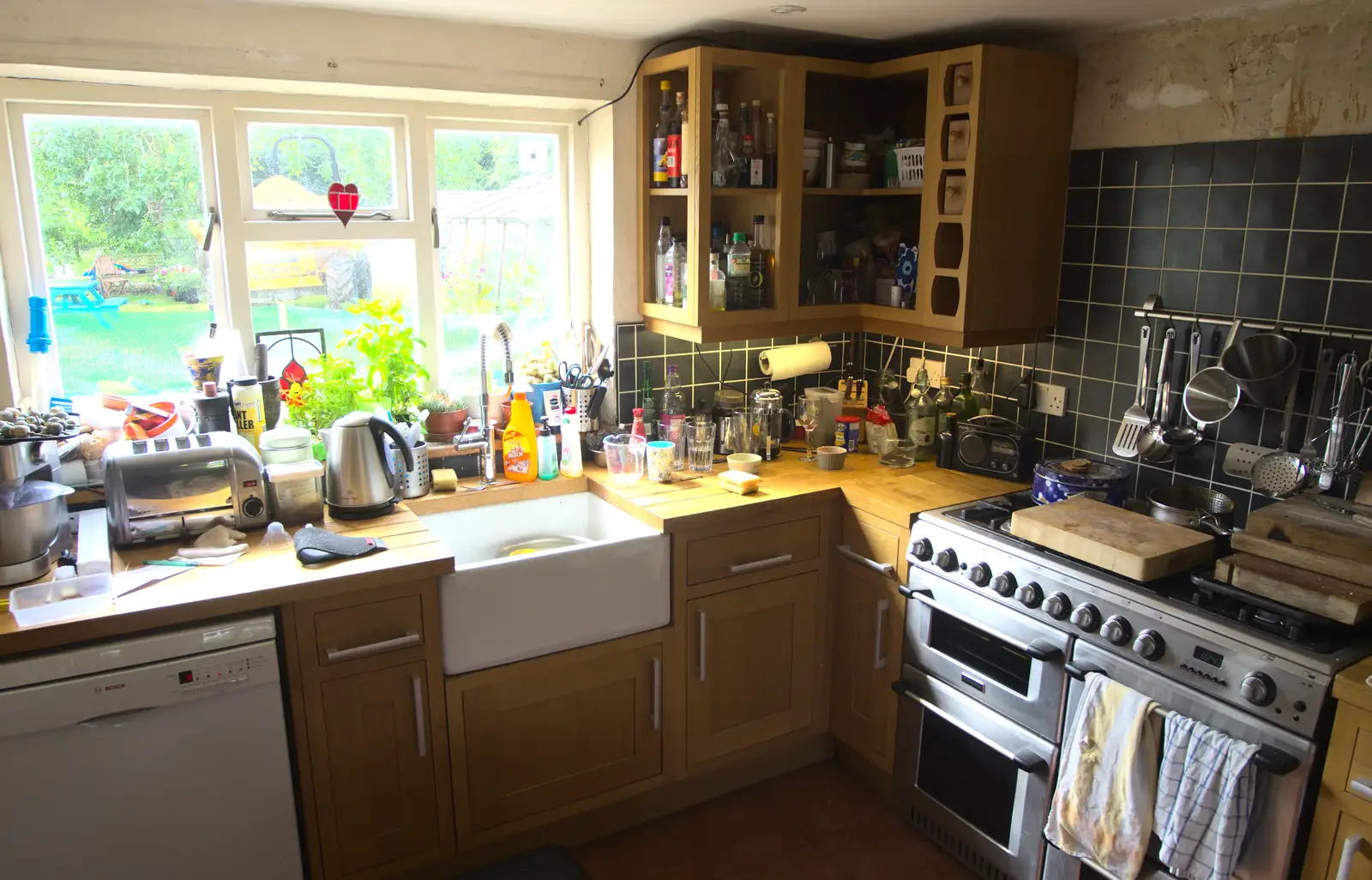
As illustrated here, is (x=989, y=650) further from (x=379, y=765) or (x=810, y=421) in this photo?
(x=379, y=765)

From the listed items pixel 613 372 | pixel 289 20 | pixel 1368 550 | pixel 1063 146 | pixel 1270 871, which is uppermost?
pixel 289 20

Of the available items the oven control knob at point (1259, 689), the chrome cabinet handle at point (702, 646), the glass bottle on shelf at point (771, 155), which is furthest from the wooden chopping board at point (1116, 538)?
the glass bottle on shelf at point (771, 155)

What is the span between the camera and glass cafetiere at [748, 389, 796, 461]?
286 cm

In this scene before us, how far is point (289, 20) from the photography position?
7.33 feet

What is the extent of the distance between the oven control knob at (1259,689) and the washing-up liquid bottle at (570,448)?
67.6 inches

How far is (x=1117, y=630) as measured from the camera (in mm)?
1847

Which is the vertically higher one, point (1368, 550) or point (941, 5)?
point (941, 5)

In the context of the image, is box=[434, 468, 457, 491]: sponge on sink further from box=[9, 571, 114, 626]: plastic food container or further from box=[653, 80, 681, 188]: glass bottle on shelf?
box=[653, 80, 681, 188]: glass bottle on shelf

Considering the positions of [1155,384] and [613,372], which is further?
[613,372]

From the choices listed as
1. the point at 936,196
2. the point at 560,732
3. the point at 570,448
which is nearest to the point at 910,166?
the point at 936,196

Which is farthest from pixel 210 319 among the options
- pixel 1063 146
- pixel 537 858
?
pixel 1063 146

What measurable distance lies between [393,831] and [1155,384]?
2185 millimetres

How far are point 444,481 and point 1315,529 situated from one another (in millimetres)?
2042

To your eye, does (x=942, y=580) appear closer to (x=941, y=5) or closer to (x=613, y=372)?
(x=613, y=372)
